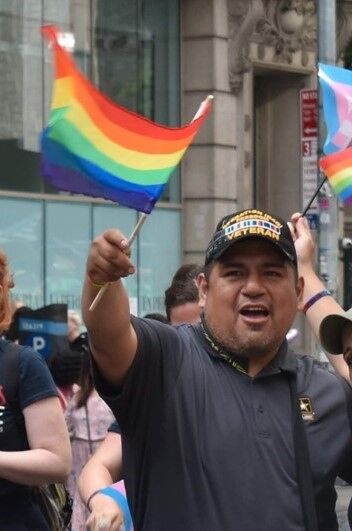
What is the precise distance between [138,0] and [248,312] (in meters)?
16.8

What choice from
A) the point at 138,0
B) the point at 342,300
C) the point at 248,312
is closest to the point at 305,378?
the point at 248,312

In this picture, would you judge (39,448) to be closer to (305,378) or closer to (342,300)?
(305,378)

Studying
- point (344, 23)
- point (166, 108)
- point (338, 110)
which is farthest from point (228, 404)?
point (344, 23)

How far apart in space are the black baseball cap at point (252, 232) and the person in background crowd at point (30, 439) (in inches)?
50.2

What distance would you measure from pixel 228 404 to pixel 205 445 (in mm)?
125

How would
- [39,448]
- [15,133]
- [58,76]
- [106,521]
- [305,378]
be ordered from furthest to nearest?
[15,133] < [39,448] < [106,521] < [305,378] < [58,76]

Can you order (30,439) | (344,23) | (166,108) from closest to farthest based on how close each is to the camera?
(30,439), (166,108), (344,23)

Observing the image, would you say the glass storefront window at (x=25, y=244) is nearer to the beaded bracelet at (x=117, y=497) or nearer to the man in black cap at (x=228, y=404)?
the beaded bracelet at (x=117, y=497)

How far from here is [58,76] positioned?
10.8 feet

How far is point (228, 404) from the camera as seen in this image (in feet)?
11.9

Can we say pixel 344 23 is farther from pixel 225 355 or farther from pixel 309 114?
pixel 225 355

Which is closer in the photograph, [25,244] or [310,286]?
[310,286]

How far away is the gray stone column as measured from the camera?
20750 mm

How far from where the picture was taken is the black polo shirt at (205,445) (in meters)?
3.54
